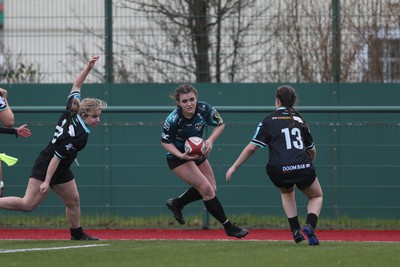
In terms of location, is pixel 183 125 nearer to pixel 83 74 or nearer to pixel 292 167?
pixel 83 74

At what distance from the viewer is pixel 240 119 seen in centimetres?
1566

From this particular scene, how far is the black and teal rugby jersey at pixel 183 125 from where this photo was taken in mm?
11188

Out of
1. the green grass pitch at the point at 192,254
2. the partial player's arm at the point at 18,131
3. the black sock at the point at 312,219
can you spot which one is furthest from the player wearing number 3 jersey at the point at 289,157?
the partial player's arm at the point at 18,131

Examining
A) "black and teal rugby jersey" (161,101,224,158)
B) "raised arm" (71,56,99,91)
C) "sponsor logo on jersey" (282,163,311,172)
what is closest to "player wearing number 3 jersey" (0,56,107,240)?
"raised arm" (71,56,99,91)

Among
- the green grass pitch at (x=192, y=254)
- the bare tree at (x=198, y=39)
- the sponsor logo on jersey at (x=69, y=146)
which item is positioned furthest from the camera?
the bare tree at (x=198, y=39)

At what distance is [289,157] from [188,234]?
414 cm

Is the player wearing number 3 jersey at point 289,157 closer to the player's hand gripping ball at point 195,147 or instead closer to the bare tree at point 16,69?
the player's hand gripping ball at point 195,147

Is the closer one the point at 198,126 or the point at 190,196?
the point at 198,126

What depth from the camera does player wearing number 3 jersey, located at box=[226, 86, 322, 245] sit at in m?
10.4

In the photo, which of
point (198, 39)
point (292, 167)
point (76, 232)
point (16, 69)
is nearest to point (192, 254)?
point (292, 167)

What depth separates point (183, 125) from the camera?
11250 millimetres

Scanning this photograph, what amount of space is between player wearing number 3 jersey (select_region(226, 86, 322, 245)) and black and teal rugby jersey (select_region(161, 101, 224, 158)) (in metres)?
0.94

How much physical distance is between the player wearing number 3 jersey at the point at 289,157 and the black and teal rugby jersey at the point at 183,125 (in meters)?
0.94

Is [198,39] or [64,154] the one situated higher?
[198,39]
